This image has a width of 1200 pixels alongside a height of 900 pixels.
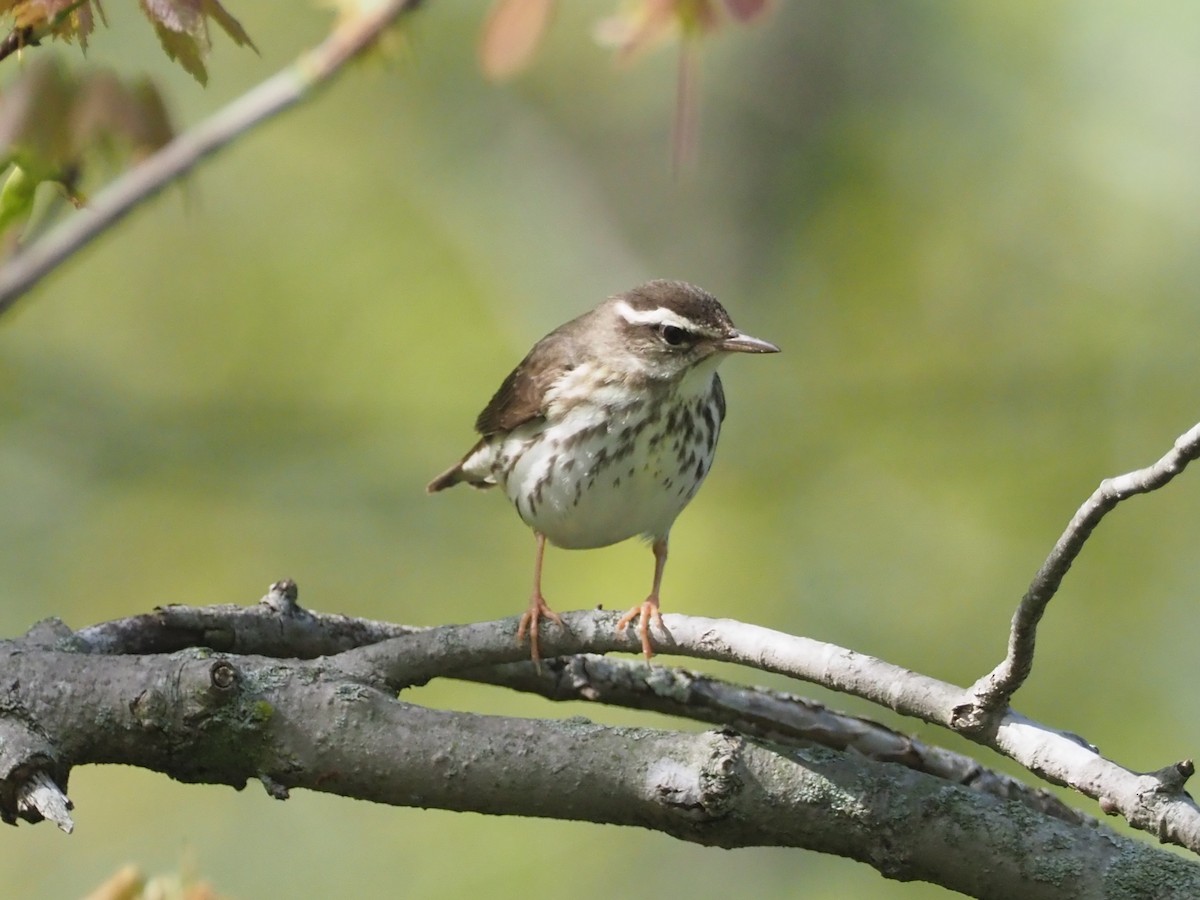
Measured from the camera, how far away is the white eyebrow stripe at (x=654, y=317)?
18.1 ft

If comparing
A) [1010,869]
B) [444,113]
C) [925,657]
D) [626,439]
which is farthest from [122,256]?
[1010,869]

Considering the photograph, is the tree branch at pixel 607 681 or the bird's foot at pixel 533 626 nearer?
the bird's foot at pixel 533 626

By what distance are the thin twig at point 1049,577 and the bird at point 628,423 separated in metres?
2.21

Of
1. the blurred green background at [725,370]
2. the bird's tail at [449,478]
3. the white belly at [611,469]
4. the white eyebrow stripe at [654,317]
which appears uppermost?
the blurred green background at [725,370]

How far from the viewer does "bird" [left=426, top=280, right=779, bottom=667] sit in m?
5.43

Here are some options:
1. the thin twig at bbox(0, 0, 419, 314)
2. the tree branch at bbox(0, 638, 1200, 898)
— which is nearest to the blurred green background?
the tree branch at bbox(0, 638, 1200, 898)

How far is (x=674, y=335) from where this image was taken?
5.54 m

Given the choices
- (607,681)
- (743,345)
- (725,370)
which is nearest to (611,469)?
(743,345)

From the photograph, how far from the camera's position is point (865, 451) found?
10578mm

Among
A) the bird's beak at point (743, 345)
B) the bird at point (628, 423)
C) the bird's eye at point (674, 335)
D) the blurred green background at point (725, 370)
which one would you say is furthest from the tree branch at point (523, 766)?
the blurred green background at point (725, 370)

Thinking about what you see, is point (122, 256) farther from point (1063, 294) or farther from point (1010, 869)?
point (1010, 869)

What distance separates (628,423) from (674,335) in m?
0.42

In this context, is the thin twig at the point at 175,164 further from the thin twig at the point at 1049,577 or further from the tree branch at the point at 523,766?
the tree branch at the point at 523,766

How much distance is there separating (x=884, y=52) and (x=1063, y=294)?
2.73 m
